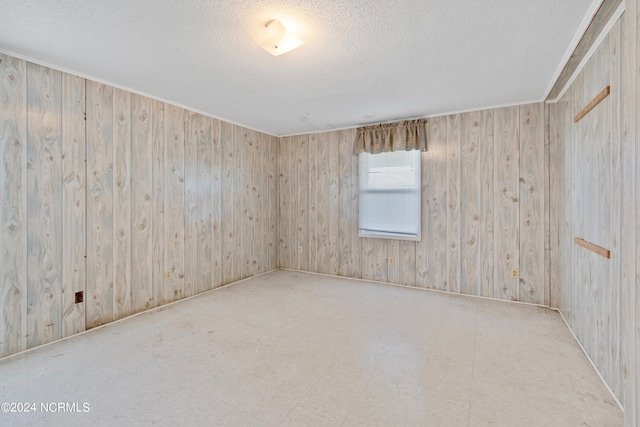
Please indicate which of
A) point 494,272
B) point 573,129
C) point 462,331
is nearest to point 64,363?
point 462,331

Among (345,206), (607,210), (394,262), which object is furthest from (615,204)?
(345,206)

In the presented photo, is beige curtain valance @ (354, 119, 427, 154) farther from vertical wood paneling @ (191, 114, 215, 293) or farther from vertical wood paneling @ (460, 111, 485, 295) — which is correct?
vertical wood paneling @ (191, 114, 215, 293)

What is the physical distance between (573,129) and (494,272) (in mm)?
1711

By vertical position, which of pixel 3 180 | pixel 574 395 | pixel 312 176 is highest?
pixel 312 176

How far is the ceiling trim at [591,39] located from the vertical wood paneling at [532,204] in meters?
0.48

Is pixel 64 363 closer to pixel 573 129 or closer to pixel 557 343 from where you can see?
pixel 557 343

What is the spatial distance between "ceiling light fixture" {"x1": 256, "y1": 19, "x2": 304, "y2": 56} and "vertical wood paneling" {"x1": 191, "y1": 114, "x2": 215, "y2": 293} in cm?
206

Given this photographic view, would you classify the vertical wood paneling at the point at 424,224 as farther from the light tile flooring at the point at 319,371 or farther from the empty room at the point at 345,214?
the light tile flooring at the point at 319,371

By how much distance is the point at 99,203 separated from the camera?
2742mm

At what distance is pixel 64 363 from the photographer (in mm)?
2111

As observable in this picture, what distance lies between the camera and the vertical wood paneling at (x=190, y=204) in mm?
3551

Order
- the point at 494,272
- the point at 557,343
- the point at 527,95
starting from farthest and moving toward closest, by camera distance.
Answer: the point at 494,272 → the point at 527,95 → the point at 557,343

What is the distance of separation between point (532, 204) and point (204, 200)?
3925 mm

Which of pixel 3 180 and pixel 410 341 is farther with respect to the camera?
pixel 410 341
